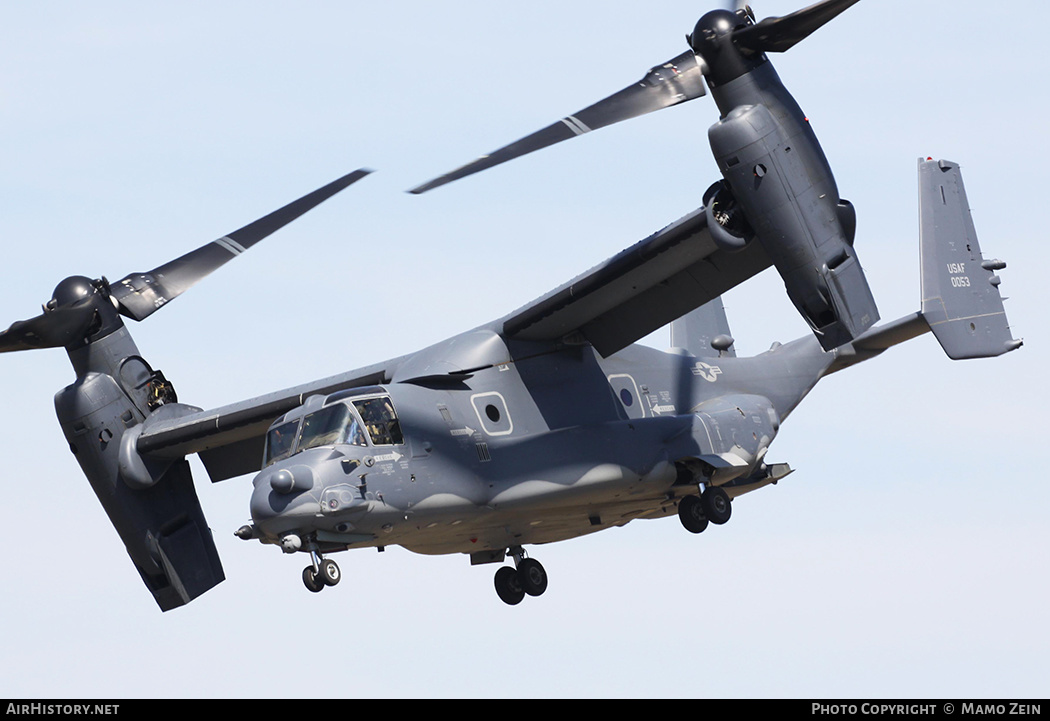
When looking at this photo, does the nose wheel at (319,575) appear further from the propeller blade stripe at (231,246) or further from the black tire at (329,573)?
the propeller blade stripe at (231,246)

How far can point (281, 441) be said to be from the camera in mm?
16047

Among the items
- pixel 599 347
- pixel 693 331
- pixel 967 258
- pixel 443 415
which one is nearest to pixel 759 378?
pixel 693 331

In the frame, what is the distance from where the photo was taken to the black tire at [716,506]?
1811cm

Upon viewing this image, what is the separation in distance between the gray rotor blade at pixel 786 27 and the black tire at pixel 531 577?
307 inches

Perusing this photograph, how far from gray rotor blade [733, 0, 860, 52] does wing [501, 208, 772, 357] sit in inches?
89.4

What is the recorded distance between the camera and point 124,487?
2022 cm

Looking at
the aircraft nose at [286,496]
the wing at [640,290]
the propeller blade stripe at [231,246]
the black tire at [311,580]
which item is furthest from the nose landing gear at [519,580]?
the propeller blade stripe at [231,246]

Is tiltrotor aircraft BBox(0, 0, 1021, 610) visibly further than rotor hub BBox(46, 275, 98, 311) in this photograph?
No

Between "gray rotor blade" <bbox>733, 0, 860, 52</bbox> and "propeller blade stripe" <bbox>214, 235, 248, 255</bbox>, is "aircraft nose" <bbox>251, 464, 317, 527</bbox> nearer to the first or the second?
"propeller blade stripe" <bbox>214, 235, 248, 255</bbox>

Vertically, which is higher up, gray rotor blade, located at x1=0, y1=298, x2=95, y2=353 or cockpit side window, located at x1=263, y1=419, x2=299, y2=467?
gray rotor blade, located at x1=0, y1=298, x2=95, y2=353

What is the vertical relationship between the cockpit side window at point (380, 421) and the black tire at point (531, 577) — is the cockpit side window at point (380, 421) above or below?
above

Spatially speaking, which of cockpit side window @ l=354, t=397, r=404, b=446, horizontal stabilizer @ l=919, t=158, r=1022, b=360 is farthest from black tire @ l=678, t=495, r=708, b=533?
cockpit side window @ l=354, t=397, r=404, b=446

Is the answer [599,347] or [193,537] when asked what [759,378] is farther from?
[193,537]

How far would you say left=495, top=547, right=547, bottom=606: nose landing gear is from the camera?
62.3 feet
